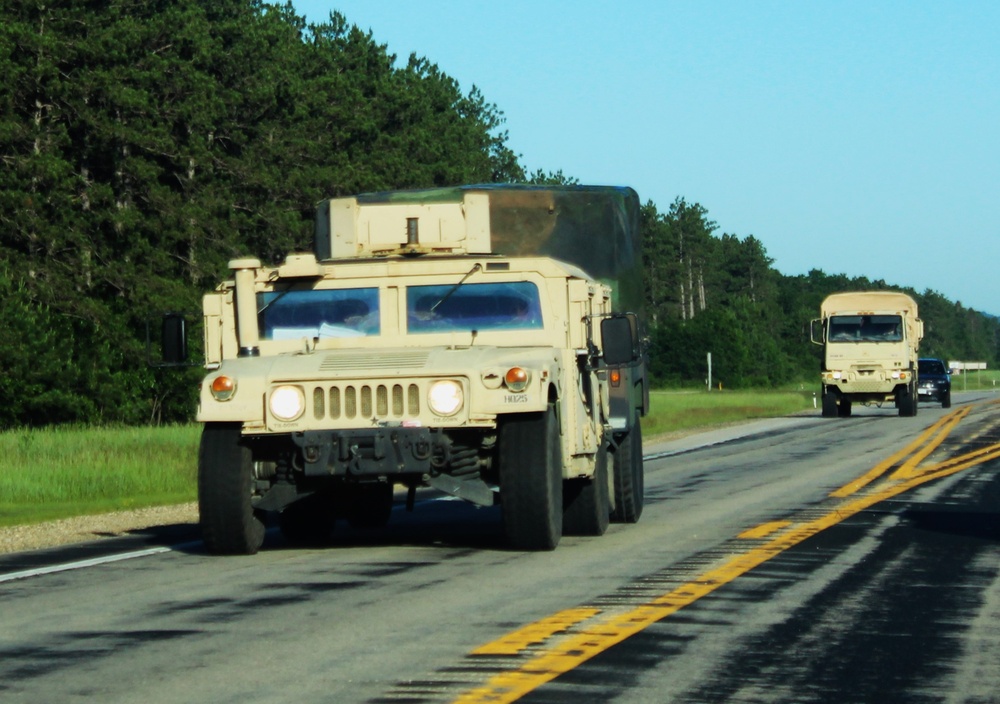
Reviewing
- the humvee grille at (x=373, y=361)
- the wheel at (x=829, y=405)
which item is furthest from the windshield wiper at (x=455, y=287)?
the wheel at (x=829, y=405)

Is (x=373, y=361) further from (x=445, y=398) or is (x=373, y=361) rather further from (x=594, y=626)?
(x=594, y=626)

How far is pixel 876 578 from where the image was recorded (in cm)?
1098

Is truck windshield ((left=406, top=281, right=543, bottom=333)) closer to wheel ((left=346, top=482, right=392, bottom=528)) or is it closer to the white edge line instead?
wheel ((left=346, top=482, right=392, bottom=528))

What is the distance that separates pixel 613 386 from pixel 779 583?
4.56m

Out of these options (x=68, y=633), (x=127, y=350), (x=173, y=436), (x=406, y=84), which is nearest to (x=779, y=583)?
(x=68, y=633)

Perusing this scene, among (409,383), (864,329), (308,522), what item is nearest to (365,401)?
(409,383)

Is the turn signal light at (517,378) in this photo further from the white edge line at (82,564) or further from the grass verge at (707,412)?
the grass verge at (707,412)

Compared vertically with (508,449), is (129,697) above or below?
below

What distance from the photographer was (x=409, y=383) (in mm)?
11852

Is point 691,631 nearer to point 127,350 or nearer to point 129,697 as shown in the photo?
point 129,697

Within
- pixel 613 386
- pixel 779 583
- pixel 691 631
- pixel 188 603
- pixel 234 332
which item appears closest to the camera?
pixel 691 631

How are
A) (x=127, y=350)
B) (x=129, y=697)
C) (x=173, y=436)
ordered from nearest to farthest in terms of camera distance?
1. (x=129, y=697)
2. (x=173, y=436)
3. (x=127, y=350)

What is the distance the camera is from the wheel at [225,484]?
1202 centimetres

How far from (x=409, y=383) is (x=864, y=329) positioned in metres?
35.9
